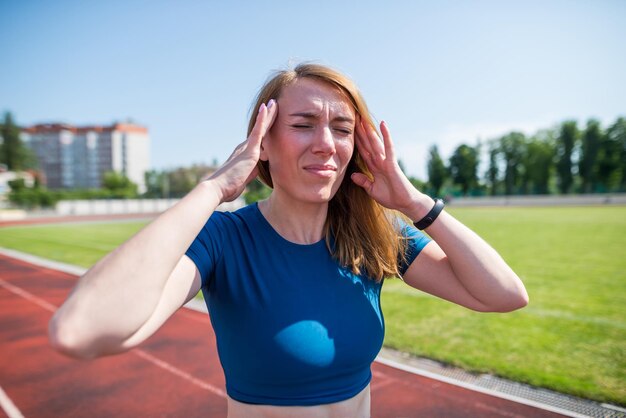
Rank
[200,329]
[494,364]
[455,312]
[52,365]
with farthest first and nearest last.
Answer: [455,312] < [200,329] < [52,365] < [494,364]

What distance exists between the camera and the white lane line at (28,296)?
9030 mm

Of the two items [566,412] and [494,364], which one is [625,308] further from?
[566,412]

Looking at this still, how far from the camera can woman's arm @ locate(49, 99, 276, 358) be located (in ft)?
3.50

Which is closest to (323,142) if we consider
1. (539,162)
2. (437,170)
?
(437,170)

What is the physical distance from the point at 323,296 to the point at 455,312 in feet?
23.2

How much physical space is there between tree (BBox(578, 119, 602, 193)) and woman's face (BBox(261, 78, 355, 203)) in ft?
242

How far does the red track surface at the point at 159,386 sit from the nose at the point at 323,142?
12.5 feet

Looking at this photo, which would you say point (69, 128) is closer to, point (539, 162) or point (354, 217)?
point (539, 162)

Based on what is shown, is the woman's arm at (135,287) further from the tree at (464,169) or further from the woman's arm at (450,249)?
the tree at (464,169)

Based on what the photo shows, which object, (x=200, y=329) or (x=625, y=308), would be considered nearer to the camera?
(x=200, y=329)

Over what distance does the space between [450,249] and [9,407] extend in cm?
553

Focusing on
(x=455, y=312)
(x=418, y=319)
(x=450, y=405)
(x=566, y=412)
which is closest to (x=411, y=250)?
(x=450, y=405)

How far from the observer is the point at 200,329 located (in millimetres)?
7215

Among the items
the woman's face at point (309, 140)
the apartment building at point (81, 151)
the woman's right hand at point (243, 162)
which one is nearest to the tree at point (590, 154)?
the woman's face at point (309, 140)
